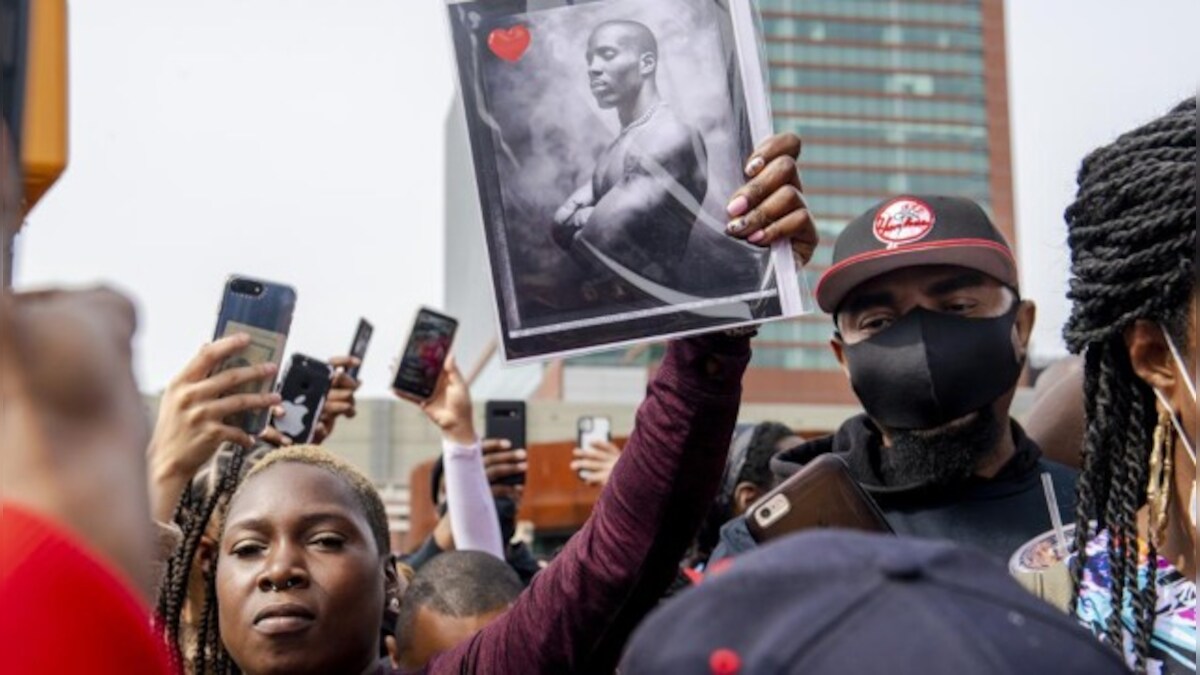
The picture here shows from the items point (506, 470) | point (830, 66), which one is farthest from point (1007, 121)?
point (506, 470)

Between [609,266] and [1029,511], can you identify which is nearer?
[609,266]

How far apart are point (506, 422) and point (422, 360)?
3.19 feet

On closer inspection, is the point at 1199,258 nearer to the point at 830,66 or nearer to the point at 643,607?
the point at 643,607

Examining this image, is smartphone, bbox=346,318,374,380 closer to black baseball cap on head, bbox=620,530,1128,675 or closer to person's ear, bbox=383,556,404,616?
person's ear, bbox=383,556,404,616

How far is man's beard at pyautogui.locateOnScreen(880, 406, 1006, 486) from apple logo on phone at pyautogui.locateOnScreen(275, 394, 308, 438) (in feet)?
4.99

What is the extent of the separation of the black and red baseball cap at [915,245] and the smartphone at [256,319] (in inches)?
42.4

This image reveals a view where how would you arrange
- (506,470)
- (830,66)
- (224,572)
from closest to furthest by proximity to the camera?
(224,572) < (506,470) < (830,66)

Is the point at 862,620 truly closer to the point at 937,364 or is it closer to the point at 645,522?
the point at 645,522

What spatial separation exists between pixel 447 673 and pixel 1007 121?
4448 inches

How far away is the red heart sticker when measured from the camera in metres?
2.11

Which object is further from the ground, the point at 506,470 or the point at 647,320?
the point at 647,320

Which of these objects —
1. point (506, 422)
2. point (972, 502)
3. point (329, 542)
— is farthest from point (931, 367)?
point (506, 422)

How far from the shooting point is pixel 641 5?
2.09 metres

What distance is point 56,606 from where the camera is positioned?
82 centimetres
